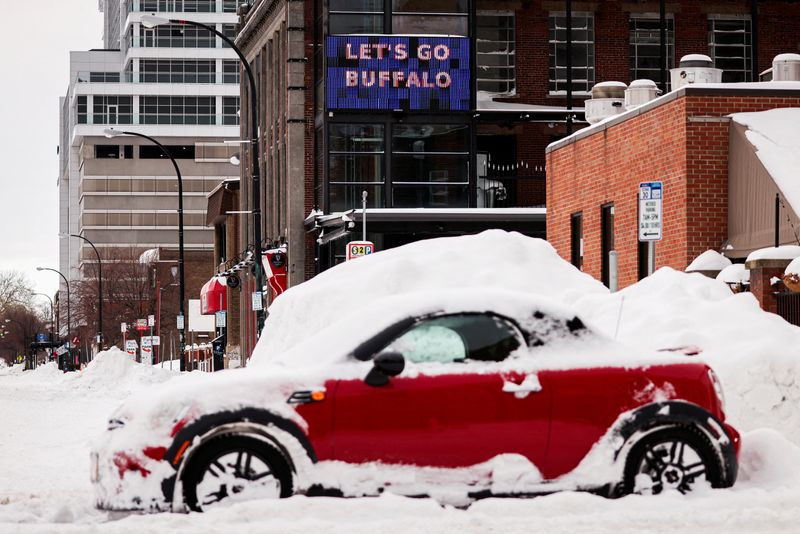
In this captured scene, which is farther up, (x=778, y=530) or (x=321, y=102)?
(x=321, y=102)

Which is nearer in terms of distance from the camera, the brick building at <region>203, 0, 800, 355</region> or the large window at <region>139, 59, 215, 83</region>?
the brick building at <region>203, 0, 800, 355</region>

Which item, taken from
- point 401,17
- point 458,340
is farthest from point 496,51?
point 458,340

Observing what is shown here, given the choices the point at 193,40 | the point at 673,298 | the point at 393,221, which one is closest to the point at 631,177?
the point at 673,298

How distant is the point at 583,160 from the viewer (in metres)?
28.3

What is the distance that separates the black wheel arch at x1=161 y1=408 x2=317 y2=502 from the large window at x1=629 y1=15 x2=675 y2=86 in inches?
1646

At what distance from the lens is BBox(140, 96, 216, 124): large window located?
146 m

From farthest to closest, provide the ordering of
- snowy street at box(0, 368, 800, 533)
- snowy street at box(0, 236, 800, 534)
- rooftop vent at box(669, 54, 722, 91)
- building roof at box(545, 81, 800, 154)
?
rooftop vent at box(669, 54, 722, 91) < building roof at box(545, 81, 800, 154) < snowy street at box(0, 236, 800, 534) < snowy street at box(0, 368, 800, 533)

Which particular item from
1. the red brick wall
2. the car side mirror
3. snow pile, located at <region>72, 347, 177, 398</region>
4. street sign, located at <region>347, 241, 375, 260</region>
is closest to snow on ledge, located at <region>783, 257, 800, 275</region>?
the red brick wall

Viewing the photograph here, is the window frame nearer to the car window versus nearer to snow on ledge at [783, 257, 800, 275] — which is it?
snow on ledge at [783, 257, 800, 275]

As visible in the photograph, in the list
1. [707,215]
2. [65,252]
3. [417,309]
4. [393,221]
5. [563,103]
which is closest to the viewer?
[417,309]

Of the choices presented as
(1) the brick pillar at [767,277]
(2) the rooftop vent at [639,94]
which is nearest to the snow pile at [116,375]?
(2) the rooftop vent at [639,94]

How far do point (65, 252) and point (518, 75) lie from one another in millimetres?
151321

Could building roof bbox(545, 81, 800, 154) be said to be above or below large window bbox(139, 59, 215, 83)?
below

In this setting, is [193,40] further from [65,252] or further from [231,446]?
[231,446]
